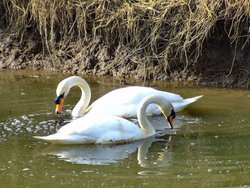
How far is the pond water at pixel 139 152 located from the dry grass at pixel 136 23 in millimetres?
934

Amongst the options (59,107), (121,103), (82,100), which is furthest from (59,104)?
(121,103)

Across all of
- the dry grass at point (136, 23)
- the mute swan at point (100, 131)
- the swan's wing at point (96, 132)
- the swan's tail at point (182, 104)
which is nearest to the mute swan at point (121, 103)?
the swan's tail at point (182, 104)

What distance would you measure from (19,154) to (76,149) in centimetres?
62

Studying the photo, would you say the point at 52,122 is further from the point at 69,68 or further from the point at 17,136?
the point at 69,68

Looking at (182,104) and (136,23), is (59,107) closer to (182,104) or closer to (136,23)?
(182,104)

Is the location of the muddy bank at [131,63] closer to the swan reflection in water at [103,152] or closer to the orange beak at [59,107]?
the orange beak at [59,107]

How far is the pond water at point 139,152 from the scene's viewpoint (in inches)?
278

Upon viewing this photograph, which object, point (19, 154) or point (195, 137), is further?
point (195, 137)

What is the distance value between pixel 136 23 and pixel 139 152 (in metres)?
3.93

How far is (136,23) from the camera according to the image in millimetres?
11688

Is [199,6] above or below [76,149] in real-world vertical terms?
above

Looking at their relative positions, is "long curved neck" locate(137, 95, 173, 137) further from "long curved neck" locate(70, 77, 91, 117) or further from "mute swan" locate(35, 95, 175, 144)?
"long curved neck" locate(70, 77, 91, 117)

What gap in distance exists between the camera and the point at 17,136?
8.60 m

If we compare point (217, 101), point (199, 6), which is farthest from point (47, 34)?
point (217, 101)
